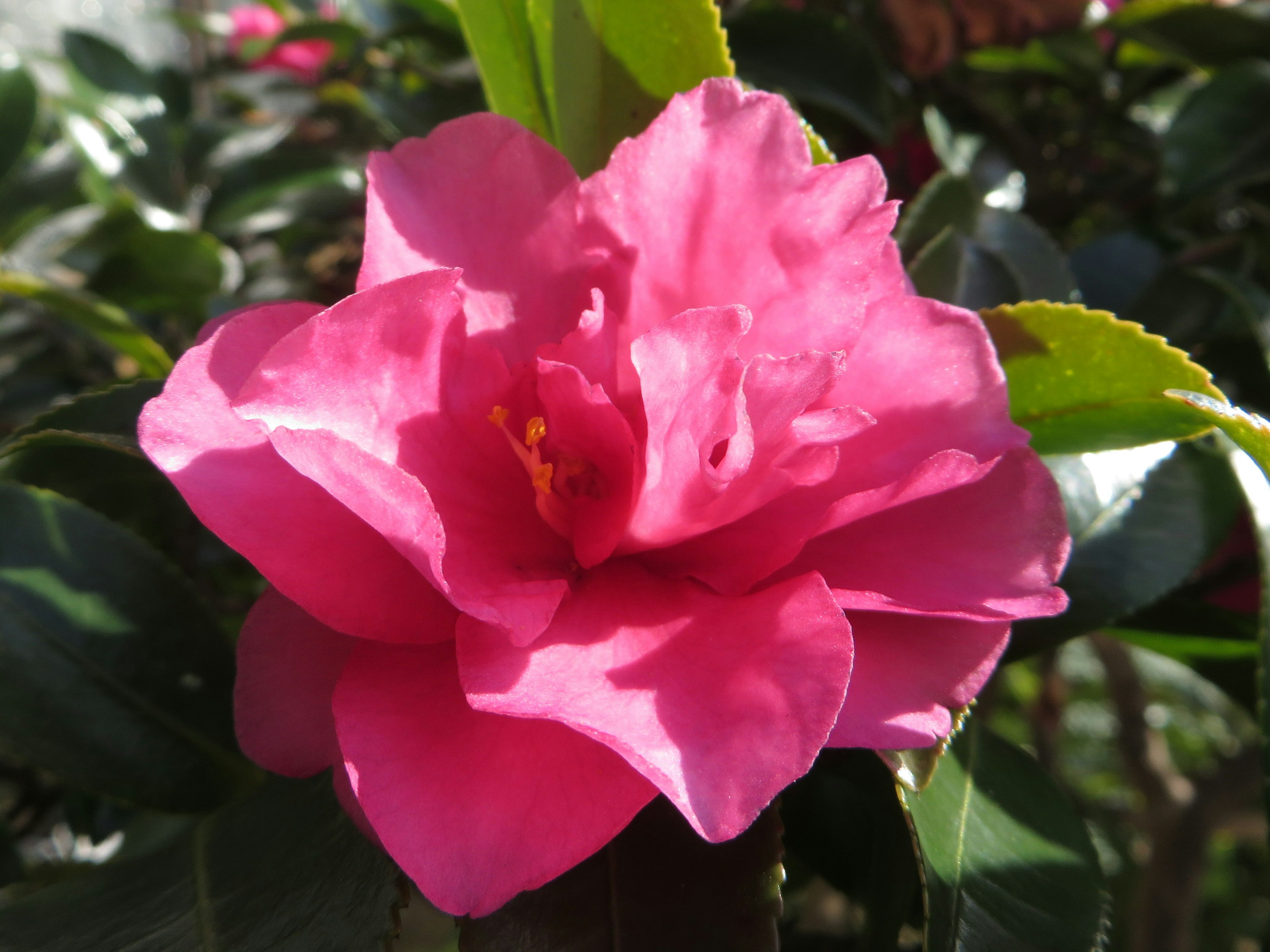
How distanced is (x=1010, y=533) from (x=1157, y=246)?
0.64 metres

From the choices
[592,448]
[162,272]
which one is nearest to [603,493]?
[592,448]

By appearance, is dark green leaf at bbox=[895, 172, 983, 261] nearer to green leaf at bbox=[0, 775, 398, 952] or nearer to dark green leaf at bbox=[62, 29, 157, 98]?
green leaf at bbox=[0, 775, 398, 952]

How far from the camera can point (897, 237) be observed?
0.62 meters

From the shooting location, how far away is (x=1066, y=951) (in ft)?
1.41

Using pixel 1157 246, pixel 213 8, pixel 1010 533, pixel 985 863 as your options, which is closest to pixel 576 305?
pixel 1010 533

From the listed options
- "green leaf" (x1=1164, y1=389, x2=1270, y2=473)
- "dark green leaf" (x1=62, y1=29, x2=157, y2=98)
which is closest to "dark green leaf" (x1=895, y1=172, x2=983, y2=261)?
"green leaf" (x1=1164, y1=389, x2=1270, y2=473)

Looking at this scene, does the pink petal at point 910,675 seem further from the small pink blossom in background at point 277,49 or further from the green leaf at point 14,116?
the small pink blossom in background at point 277,49

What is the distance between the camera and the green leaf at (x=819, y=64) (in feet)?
2.68

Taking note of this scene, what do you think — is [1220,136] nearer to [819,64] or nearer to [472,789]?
[819,64]

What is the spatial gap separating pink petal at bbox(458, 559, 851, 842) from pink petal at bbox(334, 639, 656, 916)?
28 mm

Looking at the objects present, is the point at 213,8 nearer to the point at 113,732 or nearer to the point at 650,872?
the point at 113,732

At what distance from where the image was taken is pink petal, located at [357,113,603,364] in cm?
44

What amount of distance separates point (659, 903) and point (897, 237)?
44 cm

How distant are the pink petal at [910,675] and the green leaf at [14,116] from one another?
1.01m
